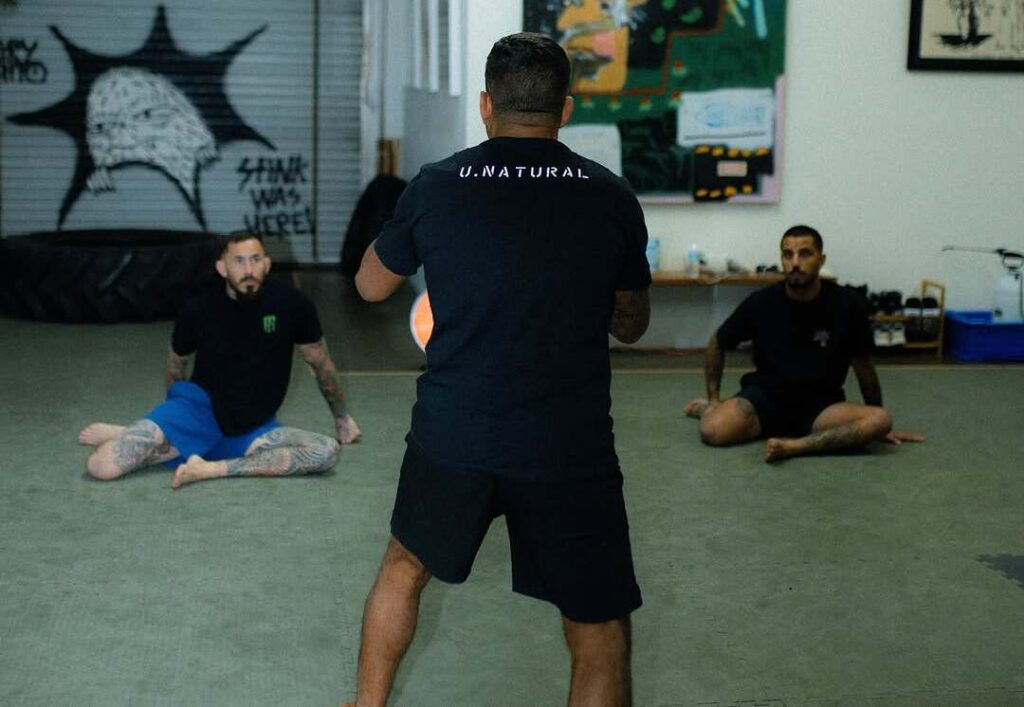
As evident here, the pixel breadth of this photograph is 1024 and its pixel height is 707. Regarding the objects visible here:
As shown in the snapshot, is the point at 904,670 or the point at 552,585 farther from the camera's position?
the point at 904,670

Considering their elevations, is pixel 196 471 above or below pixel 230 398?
below

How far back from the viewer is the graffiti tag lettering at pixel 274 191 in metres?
10.4

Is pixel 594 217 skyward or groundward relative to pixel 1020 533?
skyward

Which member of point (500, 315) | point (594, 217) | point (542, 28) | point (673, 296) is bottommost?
point (673, 296)

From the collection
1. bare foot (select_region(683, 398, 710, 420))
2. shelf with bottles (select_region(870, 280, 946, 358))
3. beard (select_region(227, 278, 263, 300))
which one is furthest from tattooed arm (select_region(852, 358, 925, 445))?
beard (select_region(227, 278, 263, 300))

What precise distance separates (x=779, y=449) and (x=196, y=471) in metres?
2.19

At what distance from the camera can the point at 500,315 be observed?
2533 millimetres

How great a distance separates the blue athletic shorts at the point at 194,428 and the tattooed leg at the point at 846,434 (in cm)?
200

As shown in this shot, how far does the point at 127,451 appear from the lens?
4988 millimetres

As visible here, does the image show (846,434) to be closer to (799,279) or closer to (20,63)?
(799,279)

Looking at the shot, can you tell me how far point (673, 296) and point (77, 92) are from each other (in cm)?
506

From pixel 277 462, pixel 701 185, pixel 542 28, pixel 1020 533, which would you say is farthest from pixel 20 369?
pixel 1020 533

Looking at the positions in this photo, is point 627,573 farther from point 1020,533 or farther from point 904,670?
point 1020,533

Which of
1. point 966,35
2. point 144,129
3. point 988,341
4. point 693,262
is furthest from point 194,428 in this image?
point 144,129
